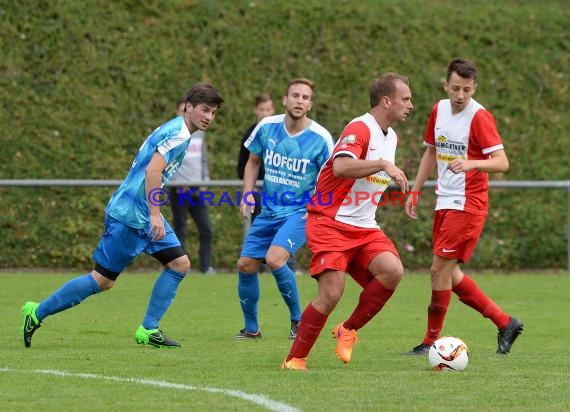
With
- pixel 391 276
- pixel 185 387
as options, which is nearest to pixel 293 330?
pixel 391 276

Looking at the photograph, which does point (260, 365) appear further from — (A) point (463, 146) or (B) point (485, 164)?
(A) point (463, 146)

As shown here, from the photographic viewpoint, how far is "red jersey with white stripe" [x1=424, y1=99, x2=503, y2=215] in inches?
339

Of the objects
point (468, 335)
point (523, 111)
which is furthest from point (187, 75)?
point (468, 335)

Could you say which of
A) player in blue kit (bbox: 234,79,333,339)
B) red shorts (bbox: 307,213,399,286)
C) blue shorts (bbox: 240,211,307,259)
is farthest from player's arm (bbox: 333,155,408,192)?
player in blue kit (bbox: 234,79,333,339)

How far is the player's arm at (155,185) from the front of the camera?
850 cm

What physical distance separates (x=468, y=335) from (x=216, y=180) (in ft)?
23.2

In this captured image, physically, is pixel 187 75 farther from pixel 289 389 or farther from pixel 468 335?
pixel 289 389

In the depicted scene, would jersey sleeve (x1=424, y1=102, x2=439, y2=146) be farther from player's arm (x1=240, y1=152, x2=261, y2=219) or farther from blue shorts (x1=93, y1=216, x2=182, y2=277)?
blue shorts (x1=93, y1=216, x2=182, y2=277)

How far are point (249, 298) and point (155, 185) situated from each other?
1.74 metres

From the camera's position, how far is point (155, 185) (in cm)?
850

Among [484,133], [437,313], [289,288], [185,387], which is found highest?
[484,133]

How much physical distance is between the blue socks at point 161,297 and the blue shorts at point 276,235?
96cm

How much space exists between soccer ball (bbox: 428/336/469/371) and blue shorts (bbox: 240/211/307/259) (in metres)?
2.31

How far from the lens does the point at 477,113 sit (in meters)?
8.66
